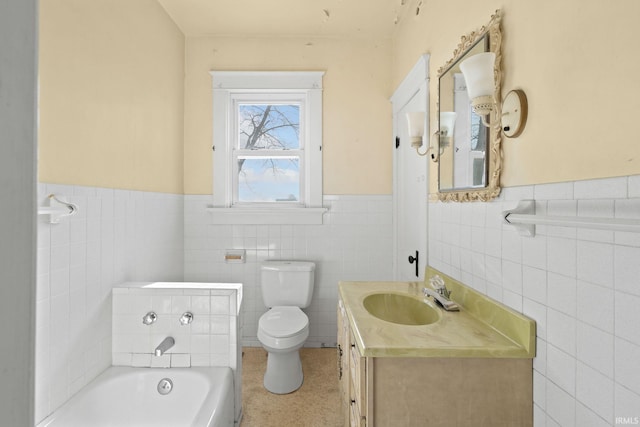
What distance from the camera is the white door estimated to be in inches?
74.9

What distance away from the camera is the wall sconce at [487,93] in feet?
3.39

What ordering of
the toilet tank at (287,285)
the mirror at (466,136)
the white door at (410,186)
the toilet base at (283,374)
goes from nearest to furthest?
the mirror at (466,136), the white door at (410,186), the toilet base at (283,374), the toilet tank at (287,285)

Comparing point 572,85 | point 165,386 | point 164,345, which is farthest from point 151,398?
point 572,85

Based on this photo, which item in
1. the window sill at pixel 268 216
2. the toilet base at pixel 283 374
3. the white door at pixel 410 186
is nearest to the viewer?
the white door at pixel 410 186

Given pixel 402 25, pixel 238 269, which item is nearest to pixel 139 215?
pixel 238 269

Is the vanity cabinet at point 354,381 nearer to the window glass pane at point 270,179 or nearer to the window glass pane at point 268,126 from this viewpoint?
the window glass pane at point 270,179

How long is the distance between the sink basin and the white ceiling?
198 centimetres

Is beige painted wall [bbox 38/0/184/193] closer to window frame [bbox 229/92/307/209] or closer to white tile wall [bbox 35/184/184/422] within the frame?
white tile wall [bbox 35/184/184/422]

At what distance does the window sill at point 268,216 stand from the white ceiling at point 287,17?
4.74 ft

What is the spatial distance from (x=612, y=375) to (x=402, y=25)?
242cm

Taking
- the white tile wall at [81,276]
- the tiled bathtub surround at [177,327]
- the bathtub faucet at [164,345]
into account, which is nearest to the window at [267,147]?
the white tile wall at [81,276]

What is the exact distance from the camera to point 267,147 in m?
2.74

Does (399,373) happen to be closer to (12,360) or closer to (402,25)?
(12,360)

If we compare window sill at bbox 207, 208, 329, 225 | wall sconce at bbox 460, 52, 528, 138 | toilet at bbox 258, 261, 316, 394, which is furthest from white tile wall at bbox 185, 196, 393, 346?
wall sconce at bbox 460, 52, 528, 138
